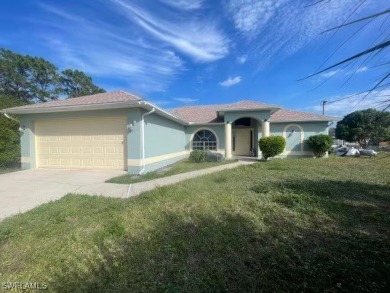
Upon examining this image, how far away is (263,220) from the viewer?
402cm

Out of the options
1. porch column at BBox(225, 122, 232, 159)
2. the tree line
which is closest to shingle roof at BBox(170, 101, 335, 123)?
porch column at BBox(225, 122, 232, 159)

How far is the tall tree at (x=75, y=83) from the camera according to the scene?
36.5 m

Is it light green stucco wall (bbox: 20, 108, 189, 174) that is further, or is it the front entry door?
the front entry door

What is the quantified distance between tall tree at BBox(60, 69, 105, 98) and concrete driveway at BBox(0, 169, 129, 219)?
33.5m

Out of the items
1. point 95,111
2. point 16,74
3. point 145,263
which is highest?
point 16,74

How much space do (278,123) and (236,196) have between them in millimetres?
13506

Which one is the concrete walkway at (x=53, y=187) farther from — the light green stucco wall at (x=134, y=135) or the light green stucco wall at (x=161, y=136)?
the light green stucco wall at (x=161, y=136)

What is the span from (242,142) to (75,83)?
1344 inches

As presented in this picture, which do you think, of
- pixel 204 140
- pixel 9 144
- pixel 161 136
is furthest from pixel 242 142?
pixel 9 144

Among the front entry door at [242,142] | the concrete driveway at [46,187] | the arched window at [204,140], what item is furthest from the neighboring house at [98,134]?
the front entry door at [242,142]

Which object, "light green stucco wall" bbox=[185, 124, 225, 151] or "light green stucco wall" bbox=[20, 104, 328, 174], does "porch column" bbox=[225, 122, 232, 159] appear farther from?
"light green stucco wall" bbox=[185, 124, 225, 151]

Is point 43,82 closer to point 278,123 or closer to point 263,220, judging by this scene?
point 278,123

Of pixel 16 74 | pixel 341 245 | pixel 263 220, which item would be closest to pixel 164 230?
pixel 263 220

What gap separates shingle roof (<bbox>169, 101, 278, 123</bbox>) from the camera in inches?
602
